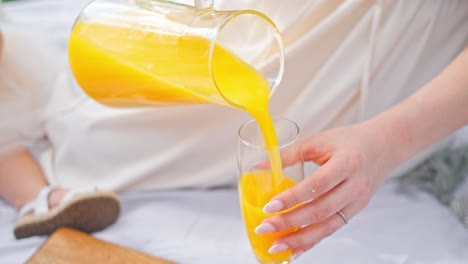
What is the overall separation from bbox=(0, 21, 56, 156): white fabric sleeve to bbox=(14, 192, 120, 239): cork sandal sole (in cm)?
23

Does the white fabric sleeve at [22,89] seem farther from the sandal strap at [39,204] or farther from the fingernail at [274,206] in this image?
the fingernail at [274,206]

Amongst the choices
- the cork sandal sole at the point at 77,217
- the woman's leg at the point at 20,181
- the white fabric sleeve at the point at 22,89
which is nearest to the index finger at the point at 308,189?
the cork sandal sole at the point at 77,217

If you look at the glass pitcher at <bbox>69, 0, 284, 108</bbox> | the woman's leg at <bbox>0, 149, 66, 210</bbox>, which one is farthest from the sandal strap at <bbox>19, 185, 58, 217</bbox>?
the glass pitcher at <bbox>69, 0, 284, 108</bbox>

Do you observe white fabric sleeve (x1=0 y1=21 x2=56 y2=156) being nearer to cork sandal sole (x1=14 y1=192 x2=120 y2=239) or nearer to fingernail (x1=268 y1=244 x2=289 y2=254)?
cork sandal sole (x1=14 y1=192 x2=120 y2=239)

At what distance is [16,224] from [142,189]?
0.24m

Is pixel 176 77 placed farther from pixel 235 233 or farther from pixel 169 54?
pixel 235 233

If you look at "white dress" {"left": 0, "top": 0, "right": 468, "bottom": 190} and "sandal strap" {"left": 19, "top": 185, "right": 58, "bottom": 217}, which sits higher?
"white dress" {"left": 0, "top": 0, "right": 468, "bottom": 190}

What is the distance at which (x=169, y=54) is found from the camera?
625 millimetres

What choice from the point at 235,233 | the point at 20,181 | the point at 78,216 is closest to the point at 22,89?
the point at 20,181

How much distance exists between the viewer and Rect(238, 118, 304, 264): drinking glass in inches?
26.7

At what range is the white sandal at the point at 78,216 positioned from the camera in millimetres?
929

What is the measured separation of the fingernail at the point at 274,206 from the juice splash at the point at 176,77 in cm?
4

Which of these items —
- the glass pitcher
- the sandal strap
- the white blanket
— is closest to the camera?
the glass pitcher

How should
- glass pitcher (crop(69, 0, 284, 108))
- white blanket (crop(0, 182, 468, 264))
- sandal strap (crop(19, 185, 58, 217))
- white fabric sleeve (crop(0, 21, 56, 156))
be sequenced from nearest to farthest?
1. glass pitcher (crop(69, 0, 284, 108))
2. white blanket (crop(0, 182, 468, 264))
3. sandal strap (crop(19, 185, 58, 217))
4. white fabric sleeve (crop(0, 21, 56, 156))
